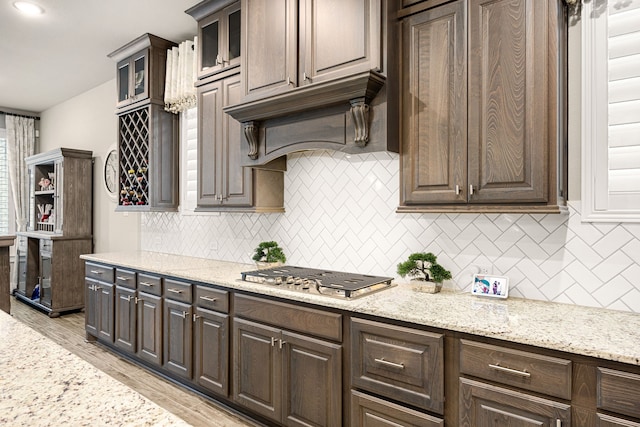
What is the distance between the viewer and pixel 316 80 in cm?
250

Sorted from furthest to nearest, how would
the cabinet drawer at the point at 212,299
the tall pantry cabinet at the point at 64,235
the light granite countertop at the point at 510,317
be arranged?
the tall pantry cabinet at the point at 64,235
the cabinet drawer at the point at 212,299
the light granite countertop at the point at 510,317

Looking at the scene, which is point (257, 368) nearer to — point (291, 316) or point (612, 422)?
point (291, 316)

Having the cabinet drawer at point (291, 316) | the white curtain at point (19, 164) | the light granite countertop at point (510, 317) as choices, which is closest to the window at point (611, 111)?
the light granite countertop at point (510, 317)

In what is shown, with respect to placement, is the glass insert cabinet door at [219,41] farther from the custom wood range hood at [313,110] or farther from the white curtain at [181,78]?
the custom wood range hood at [313,110]

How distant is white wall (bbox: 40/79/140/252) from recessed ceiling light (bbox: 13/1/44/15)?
5.04 ft

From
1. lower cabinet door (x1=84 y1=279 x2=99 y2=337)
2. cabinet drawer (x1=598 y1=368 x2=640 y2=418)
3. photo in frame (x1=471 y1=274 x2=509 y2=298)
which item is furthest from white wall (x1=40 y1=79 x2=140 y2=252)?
cabinet drawer (x1=598 y1=368 x2=640 y2=418)

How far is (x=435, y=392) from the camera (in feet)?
5.87

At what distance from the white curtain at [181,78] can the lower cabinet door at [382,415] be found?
3049 millimetres

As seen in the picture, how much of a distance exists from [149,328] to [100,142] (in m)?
3.24

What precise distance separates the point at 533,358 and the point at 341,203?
5.36ft

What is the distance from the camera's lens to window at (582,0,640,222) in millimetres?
1859

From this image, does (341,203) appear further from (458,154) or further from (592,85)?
(592,85)

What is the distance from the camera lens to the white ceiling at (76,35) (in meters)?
3.43

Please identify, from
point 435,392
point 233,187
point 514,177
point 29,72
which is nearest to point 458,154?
point 514,177
